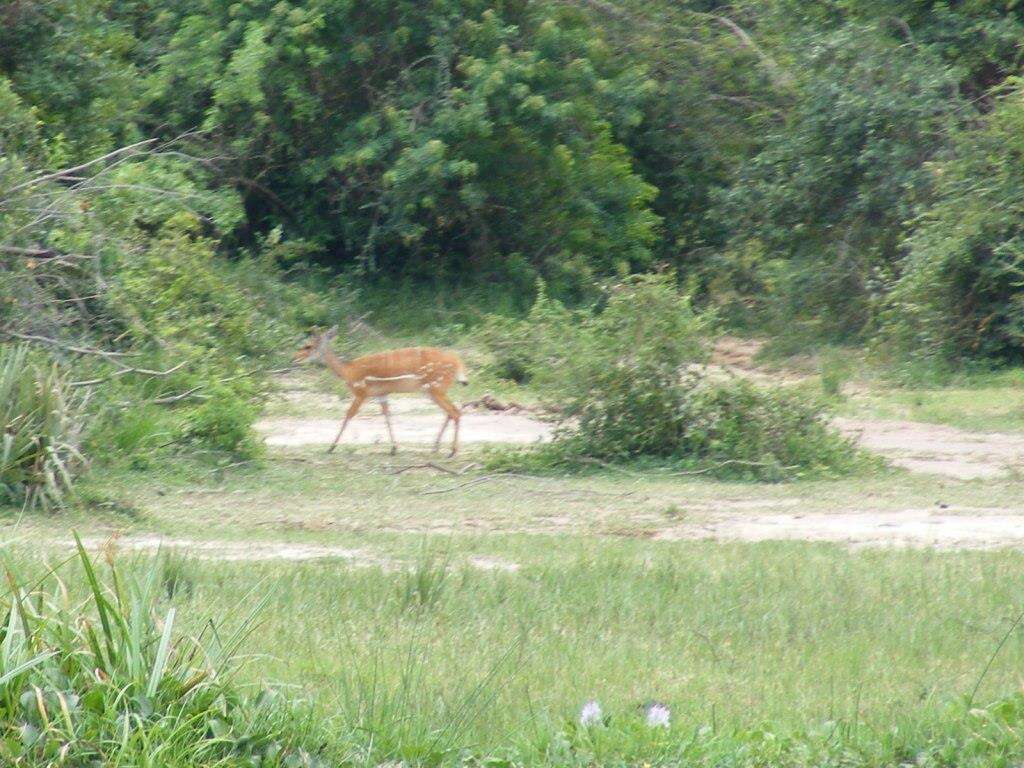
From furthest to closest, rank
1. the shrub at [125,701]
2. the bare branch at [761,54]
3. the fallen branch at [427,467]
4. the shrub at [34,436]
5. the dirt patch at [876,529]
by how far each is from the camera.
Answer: the bare branch at [761,54] < the fallen branch at [427,467] < the shrub at [34,436] < the dirt patch at [876,529] < the shrub at [125,701]

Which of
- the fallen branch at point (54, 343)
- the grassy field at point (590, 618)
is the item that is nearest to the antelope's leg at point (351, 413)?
the grassy field at point (590, 618)

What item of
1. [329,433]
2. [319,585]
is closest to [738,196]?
[329,433]

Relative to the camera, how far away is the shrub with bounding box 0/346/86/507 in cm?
1092

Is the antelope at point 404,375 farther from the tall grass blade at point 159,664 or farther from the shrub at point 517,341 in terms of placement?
the tall grass blade at point 159,664

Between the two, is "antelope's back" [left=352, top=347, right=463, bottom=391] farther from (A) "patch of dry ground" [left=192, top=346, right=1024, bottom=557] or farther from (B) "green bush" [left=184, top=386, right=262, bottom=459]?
(B) "green bush" [left=184, top=386, right=262, bottom=459]

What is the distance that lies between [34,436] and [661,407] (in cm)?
573

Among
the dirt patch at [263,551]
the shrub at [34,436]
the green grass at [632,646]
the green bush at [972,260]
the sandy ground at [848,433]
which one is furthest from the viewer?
the green bush at [972,260]

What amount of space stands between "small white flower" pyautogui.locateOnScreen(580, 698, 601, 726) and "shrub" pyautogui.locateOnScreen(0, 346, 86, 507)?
609 centimetres

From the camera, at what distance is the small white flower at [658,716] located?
5.76 metres

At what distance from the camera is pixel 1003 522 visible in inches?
437

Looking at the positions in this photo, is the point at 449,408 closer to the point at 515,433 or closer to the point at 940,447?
the point at 515,433

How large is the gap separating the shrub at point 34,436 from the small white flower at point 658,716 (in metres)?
6.16

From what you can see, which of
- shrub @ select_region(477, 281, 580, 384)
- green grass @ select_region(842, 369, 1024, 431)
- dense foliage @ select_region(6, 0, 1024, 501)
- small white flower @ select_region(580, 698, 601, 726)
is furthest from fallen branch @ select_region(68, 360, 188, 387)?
green grass @ select_region(842, 369, 1024, 431)

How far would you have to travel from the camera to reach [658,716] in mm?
5836
